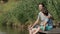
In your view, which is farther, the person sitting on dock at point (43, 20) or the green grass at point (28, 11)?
the green grass at point (28, 11)

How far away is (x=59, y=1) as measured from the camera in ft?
86.5

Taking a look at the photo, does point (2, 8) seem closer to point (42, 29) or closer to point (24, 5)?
point (24, 5)

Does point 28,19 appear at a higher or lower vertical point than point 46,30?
lower

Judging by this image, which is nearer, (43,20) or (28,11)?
(43,20)

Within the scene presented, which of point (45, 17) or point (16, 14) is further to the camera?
point (16, 14)

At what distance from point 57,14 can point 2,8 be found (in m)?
22.2

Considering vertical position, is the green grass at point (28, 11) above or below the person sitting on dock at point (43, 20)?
below

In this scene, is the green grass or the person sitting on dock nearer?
the person sitting on dock

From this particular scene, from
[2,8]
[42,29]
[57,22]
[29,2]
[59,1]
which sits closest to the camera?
[42,29]

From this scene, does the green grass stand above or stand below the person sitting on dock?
below

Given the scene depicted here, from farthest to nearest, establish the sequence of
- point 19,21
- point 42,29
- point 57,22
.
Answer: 1. point 19,21
2. point 57,22
3. point 42,29

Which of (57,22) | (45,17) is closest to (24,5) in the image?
(57,22)

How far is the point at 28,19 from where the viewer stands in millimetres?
32938

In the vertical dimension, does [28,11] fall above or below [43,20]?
below
